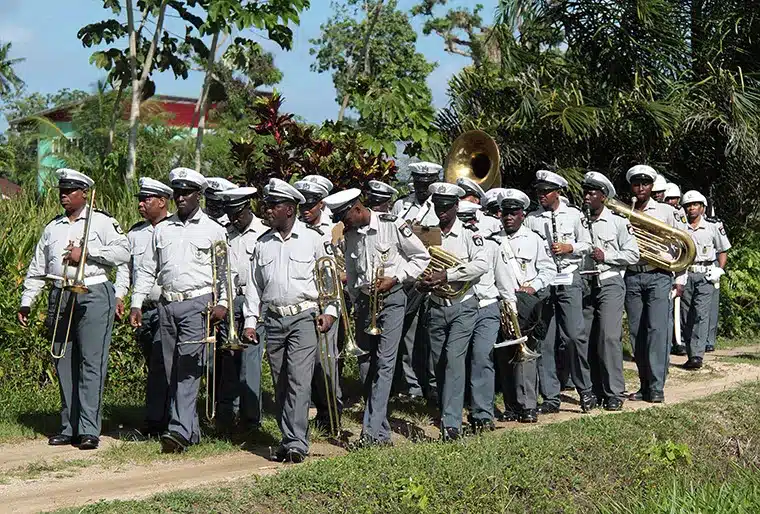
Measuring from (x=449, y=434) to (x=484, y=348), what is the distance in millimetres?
819

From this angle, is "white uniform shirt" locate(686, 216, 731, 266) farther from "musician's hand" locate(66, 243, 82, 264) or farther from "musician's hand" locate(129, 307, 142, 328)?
"musician's hand" locate(66, 243, 82, 264)

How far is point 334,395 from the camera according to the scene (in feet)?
31.2

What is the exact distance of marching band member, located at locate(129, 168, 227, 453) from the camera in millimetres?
9008

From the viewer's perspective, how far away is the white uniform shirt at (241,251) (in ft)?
33.0

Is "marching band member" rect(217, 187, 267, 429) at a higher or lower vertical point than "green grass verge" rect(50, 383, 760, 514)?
higher

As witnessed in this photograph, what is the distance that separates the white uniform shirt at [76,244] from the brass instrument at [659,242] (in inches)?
185

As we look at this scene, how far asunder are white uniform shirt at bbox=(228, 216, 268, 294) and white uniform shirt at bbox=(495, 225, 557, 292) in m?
2.20

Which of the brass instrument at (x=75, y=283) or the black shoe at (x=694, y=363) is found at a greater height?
the brass instrument at (x=75, y=283)

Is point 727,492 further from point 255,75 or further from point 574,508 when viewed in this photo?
point 255,75

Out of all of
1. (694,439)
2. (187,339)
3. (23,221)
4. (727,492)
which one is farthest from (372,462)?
→ (23,221)

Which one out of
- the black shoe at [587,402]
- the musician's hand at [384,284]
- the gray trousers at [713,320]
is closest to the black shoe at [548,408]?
the black shoe at [587,402]

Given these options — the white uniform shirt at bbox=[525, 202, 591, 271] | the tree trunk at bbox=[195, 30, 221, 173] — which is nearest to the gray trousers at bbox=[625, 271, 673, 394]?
the white uniform shirt at bbox=[525, 202, 591, 271]

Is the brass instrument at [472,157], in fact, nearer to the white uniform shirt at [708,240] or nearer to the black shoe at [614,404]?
the white uniform shirt at [708,240]

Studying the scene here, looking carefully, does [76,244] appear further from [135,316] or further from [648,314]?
[648,314]
